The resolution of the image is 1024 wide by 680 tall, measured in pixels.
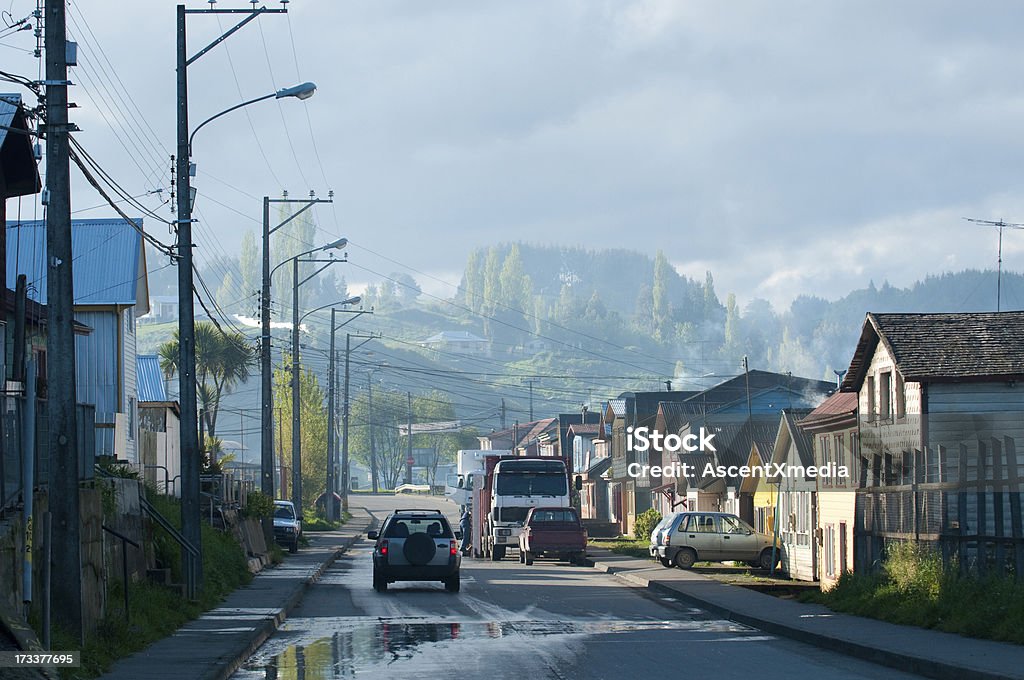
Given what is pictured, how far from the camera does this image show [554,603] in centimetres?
2739

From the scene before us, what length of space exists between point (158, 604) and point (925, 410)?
65.7 feet

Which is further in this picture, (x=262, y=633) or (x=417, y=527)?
(x=417, y=527)

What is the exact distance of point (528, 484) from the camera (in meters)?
49.8

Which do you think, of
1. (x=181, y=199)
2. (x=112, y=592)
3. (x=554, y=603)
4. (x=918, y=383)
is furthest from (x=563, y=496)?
(x=112, y=592)

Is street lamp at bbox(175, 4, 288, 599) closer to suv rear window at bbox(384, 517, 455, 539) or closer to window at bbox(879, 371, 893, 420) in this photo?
suv rear window at bbox(384, 517, 455, 539)

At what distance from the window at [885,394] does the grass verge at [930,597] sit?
10.5 meters

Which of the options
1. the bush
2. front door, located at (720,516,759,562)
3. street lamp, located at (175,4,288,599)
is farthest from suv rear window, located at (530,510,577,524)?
street lamp, located at (175,4,288,599)

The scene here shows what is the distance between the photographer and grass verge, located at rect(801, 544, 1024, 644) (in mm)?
18828

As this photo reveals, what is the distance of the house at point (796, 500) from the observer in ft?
153

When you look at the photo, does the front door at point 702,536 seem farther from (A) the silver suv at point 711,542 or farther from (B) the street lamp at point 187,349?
(B) the street lamp at point 187,349

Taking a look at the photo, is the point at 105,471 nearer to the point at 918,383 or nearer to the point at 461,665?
the point at 461,665

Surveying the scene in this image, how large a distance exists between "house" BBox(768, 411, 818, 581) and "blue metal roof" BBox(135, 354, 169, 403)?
24.8 metres

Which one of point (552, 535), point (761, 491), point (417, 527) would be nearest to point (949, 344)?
point (417, 527)

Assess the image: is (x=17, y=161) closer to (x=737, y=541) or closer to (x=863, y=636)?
(x=863, y=636)
